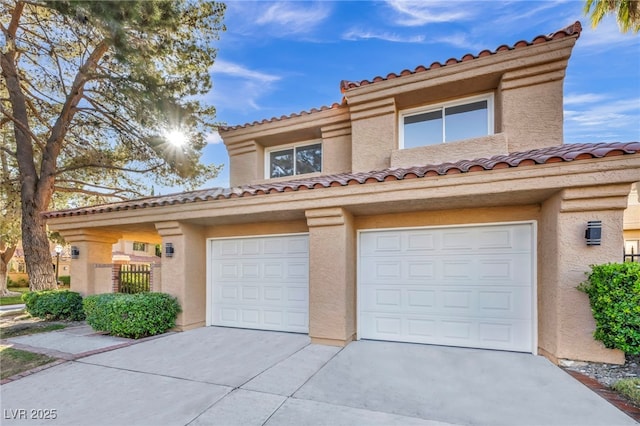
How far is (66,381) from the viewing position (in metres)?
5.14

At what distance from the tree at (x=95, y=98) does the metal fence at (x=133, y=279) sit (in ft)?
15.1

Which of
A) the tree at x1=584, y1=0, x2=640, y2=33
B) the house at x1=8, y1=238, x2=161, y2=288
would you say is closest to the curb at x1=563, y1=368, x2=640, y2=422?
the tree at x1=584, y1=0, x2=640, y2=33

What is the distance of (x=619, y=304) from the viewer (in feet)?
15.7

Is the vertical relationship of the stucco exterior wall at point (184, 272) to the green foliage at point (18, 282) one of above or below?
above

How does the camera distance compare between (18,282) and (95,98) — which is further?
(18,282)

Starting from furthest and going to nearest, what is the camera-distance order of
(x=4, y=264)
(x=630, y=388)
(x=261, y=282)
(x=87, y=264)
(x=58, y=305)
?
(x=4, y=264) < (x=87, y=264) < (x=58, y=305) < (x=261, y=282) < (x=630, y=388)

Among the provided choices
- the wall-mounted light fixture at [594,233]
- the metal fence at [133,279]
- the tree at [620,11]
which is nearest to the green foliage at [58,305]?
the metal fence at [133,279]

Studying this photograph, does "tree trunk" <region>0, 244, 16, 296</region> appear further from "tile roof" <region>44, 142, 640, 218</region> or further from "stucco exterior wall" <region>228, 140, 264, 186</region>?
"tile roof" <region>44, 142, 640, 218</region>

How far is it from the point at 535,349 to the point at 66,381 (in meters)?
8.66

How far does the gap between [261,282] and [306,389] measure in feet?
14.0

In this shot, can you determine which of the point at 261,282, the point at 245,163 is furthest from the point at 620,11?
the point at 261,282

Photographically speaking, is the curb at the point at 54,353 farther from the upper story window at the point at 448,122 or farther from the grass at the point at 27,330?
the upper story window at the point at 448,122

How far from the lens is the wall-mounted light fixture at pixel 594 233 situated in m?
5.21

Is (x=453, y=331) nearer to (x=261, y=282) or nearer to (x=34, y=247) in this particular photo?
(x=261, y=282)
